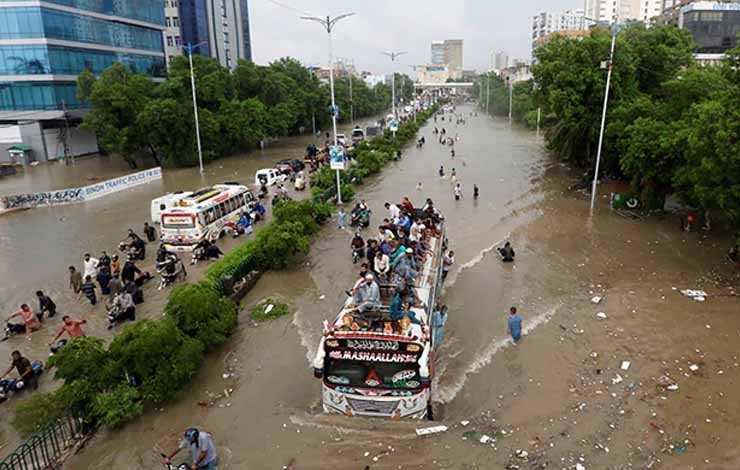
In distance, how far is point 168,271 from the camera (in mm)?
19312

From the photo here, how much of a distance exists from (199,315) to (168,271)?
595cm

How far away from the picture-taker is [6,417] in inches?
468

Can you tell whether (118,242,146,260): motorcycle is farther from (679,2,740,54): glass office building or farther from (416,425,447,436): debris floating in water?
(679,2,740,54): glass office building

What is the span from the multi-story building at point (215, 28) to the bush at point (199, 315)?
71.0 m

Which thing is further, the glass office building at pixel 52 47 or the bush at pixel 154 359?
the glass office building at pixel 52 47

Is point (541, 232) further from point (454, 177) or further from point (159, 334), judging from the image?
point (159, 334)

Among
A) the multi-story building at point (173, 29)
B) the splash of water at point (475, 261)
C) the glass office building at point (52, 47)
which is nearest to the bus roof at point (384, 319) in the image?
the splash of water at point (475, 261)

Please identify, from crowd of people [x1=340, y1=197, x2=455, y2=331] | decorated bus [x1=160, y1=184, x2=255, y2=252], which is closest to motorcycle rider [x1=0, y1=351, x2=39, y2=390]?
Answer: crowd of people [x1=340, y1=197, x2=455, y2=331]

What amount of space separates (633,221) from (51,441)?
25897mm

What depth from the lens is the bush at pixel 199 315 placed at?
13.9m

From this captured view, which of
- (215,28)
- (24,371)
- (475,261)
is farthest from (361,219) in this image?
(215,28)

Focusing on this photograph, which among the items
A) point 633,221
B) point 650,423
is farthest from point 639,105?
point 650,423

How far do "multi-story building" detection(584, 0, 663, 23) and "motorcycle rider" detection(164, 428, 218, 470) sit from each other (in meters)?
153

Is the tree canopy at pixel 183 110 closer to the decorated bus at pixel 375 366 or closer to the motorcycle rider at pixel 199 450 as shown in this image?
the decorated bus at pixel 375 366
